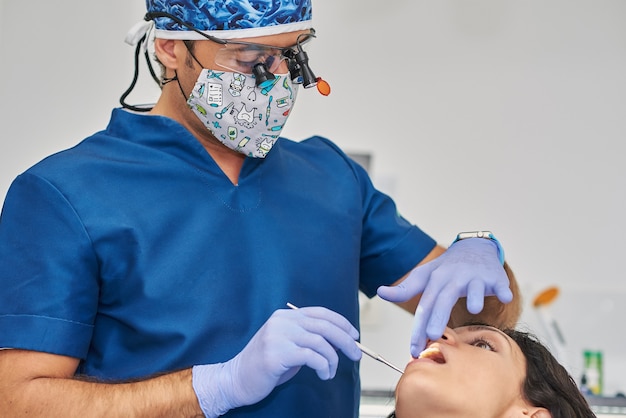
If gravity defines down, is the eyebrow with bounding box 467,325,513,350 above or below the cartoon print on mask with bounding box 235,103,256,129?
below

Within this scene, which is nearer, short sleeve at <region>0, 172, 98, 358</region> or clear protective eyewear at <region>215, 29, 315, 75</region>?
short sleeve at <region>0, 172, 98, 358</region>

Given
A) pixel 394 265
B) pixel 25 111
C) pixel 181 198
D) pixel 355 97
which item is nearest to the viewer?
pixel 181 198

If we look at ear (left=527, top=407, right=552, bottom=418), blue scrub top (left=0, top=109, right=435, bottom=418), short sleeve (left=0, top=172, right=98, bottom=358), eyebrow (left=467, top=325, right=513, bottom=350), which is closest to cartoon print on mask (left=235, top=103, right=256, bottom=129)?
blue scrub top (left=0, top=109, right=435, bottom=418)

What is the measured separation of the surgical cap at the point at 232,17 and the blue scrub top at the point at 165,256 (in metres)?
0.22

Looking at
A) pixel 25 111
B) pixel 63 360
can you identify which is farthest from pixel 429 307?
pixel 25 111

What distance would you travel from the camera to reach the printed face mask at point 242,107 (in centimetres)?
152

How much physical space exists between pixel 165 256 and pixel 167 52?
403 millimetres

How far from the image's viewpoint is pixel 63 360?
1396 millimetres

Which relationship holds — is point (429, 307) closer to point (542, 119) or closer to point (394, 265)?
point (394, 265)

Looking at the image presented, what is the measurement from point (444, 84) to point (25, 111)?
5.31 feet

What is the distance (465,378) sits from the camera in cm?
150

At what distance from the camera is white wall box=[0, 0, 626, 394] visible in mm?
3215

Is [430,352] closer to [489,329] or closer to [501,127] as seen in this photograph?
[489,329]

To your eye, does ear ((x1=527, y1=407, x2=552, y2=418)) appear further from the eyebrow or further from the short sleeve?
the short sleeve
